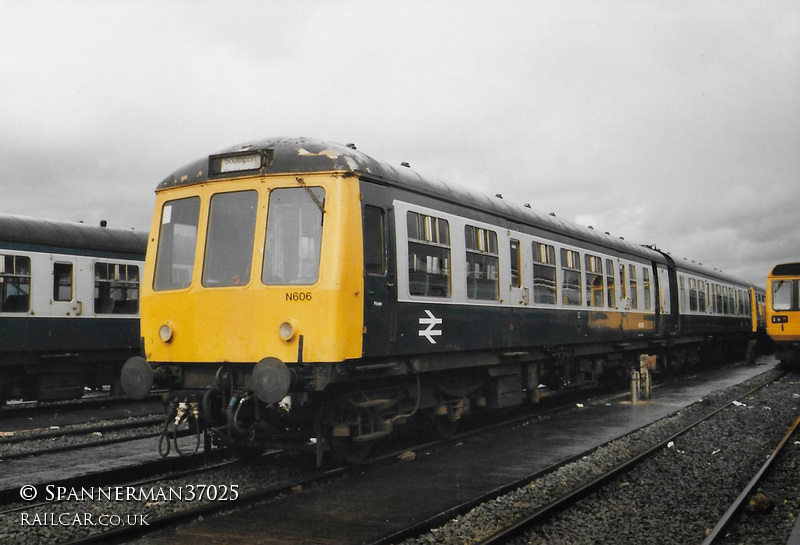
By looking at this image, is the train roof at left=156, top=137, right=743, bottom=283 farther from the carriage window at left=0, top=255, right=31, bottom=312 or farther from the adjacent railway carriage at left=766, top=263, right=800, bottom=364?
the adjacent railway carriage at left=766, top=263, right=800, bottom=364

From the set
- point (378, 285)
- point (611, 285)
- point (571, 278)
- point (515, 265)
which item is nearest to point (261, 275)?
point (378, 285)

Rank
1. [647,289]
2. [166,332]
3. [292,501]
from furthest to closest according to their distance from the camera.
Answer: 1. [647,289]
2. [166,332]
3. [292,501]

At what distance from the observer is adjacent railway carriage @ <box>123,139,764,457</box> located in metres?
7.21

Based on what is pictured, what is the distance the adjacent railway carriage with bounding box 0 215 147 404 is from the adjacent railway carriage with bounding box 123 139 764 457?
640 centimetres

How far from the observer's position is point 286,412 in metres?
7.32

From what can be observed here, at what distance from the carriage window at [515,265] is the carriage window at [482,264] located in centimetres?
55

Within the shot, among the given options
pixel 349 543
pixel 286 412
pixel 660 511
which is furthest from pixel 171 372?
pixel 660 511

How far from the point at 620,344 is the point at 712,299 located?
11.3m

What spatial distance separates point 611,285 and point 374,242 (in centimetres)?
875

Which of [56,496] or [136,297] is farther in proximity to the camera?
[136,297]

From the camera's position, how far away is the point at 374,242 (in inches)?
306

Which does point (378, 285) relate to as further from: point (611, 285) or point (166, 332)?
point (611, 285)

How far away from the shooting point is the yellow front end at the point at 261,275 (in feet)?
23.5

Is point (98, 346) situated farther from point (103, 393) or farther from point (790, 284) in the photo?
point (790, 284)
